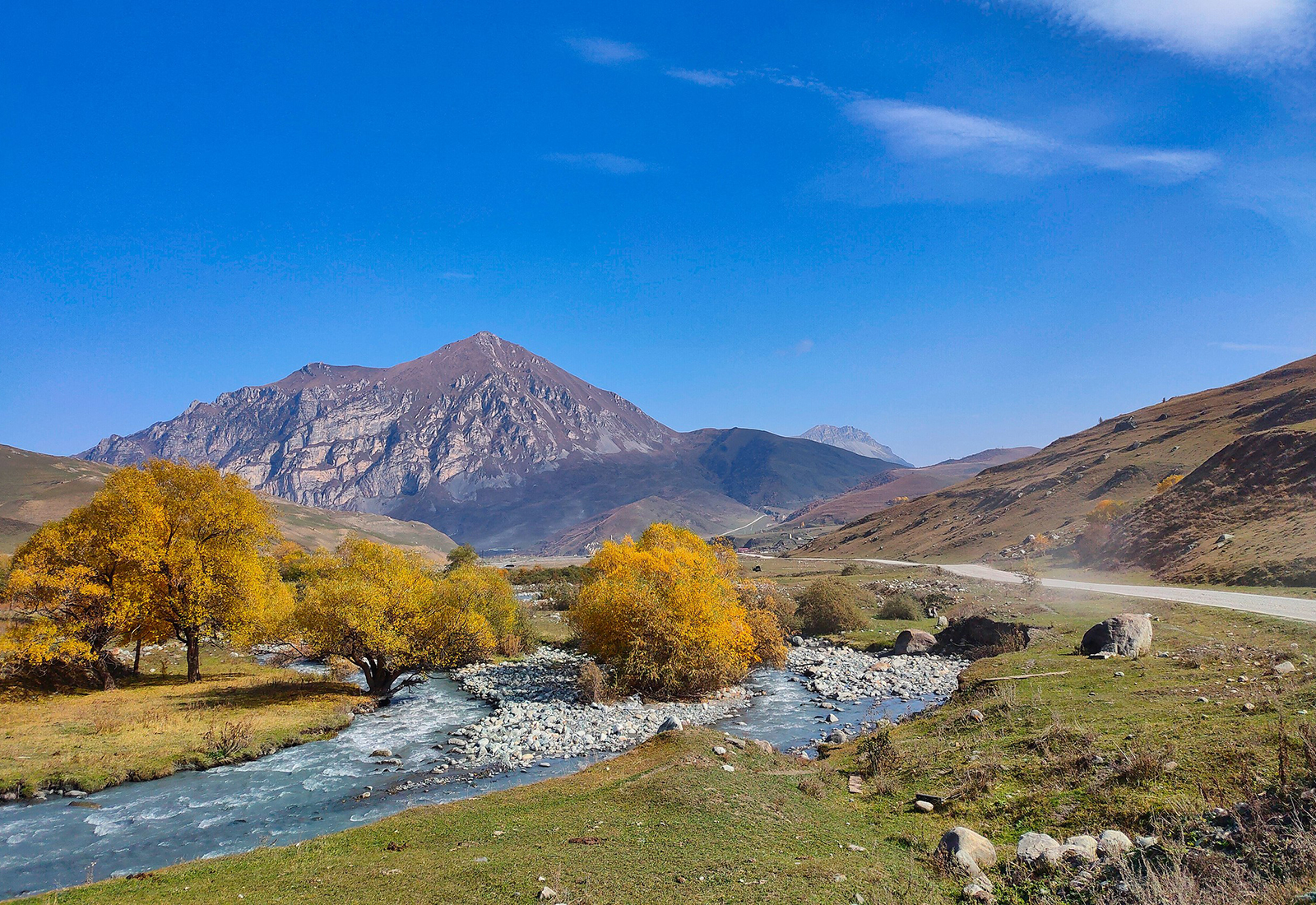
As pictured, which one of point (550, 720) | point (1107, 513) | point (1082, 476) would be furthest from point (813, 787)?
point (1082, 476)

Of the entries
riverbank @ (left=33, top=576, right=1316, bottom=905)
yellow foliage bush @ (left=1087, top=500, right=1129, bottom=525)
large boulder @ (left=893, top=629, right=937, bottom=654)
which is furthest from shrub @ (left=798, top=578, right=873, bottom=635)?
yellow foliage bush @ (left=1087, top=500, right=1129, bottom=525)

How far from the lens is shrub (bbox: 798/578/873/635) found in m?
52.2

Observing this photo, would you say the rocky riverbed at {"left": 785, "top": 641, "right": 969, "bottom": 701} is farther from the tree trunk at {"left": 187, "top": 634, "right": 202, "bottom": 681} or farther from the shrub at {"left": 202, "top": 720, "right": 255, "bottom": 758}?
the tree trunk at {"left": 187, "top": 634, "right": 202, "bottom": 681}

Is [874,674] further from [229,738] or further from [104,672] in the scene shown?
[104,672]

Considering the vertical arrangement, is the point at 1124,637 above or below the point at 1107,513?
below

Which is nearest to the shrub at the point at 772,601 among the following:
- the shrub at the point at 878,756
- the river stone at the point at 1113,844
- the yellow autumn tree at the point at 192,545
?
the shrub at the point at 878,756

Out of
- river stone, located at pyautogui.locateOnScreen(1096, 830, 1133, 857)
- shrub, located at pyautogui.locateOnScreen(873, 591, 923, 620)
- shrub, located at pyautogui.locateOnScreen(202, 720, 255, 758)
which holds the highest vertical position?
river stone, located at pyautogui.locateOnScreen(1096, 830, 1133, 857)

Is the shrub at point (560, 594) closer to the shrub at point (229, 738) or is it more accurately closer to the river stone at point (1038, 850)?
the shrub at point (229, 738)

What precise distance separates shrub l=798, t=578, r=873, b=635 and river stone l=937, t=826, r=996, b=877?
139ft

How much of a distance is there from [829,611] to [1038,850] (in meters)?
43.5

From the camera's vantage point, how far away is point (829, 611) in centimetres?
5262

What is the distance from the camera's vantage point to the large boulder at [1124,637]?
79.0 feet

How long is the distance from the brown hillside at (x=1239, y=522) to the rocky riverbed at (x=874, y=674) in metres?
19.5

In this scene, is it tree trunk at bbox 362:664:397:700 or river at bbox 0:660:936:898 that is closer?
river at bbox 0:660:936:898
